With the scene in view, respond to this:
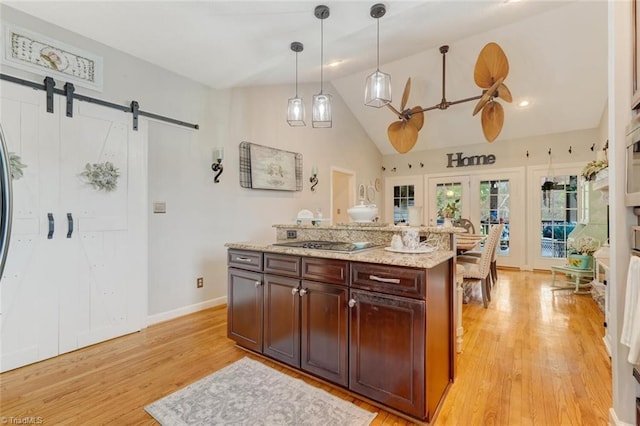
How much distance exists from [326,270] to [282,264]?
15.2 inches

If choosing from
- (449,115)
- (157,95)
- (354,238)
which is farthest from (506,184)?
(157,95)

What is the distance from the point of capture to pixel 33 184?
2244mm

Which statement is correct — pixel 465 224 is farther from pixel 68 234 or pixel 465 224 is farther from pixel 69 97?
pixel 69 97

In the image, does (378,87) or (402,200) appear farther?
(402,200)

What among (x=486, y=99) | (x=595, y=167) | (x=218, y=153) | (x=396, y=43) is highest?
(x=396, y=43)

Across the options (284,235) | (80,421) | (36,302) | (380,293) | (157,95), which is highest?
(157,95)

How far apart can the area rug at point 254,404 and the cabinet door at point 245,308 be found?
32 cm

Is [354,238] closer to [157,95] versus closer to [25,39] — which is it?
[157,95]

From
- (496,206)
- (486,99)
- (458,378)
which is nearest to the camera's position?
(458,378)

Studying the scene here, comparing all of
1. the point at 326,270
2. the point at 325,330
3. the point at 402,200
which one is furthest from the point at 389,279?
the point at 402,200

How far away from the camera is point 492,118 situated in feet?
12.8

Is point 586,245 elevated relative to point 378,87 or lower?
lower

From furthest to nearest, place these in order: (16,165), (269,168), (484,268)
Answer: (269,168) → (484,268) → (16,165)

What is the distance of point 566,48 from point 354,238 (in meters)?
4.07
